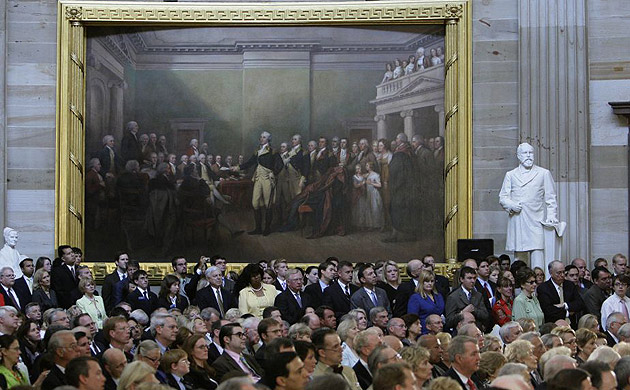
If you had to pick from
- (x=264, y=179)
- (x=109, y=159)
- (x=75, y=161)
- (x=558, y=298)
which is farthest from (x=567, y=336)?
(x=75, y=161)

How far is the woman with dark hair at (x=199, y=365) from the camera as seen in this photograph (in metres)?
12.1

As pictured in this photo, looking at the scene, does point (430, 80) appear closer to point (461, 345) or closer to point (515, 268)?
point (515, 268)

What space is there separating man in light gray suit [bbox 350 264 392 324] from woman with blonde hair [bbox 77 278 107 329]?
353 cm

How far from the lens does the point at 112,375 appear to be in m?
11.3

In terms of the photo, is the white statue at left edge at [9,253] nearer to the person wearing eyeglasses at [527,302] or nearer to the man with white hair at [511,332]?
the person wearing eyeglasses at [527,302]

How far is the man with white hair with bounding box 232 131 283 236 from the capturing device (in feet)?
72.3

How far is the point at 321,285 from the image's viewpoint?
17484 millimetres

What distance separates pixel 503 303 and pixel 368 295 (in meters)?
1.90

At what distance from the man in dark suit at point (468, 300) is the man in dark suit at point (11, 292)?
605 cm

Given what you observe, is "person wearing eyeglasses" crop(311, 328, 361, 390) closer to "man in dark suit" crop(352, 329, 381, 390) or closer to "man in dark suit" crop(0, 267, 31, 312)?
"man in dark suit" crop(352, 329, 381, 390)

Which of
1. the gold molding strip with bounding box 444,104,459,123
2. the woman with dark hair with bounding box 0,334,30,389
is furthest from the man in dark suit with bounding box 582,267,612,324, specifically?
the woman with dark hair with bounding box 0,334,30,389

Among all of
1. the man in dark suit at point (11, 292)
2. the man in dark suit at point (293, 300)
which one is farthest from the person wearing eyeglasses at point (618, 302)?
the man in dark suit at point (11, 292)

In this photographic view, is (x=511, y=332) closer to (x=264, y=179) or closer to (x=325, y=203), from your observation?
(x=325, y=203)

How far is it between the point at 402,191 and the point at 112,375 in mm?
11401
